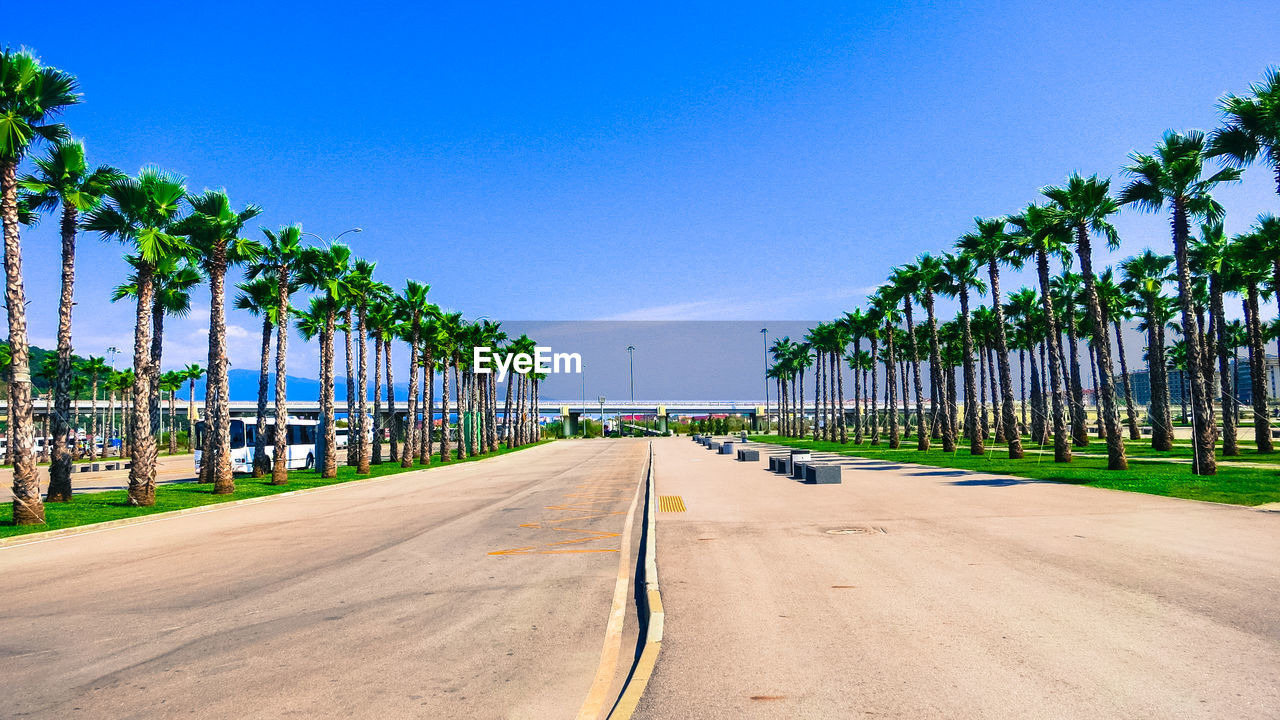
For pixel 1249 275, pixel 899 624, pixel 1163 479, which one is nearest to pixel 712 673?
pixel 899 624

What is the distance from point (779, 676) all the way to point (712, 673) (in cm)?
50

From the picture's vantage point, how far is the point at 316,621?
7805mm

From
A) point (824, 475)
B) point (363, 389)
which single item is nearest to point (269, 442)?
point (363, 389)

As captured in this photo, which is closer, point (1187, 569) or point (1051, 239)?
point (1187, 569)

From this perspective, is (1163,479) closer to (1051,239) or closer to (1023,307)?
(1051,239)

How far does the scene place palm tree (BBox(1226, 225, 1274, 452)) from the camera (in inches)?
1197

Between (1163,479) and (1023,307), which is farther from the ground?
(1023,307)

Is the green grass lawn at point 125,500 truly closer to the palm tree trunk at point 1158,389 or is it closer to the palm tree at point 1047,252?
the palm tree at point 1047,252

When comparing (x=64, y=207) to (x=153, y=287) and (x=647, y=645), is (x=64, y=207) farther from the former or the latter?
(x=647, y=645)

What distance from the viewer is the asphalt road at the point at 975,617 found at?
503cm

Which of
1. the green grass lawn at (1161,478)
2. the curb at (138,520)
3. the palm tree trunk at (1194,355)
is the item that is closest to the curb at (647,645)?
the curb at (138,520)

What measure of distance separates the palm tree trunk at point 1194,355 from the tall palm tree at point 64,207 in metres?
33.1

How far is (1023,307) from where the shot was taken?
52094mm

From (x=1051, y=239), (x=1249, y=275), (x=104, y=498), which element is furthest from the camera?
(x=1249, y=275)
